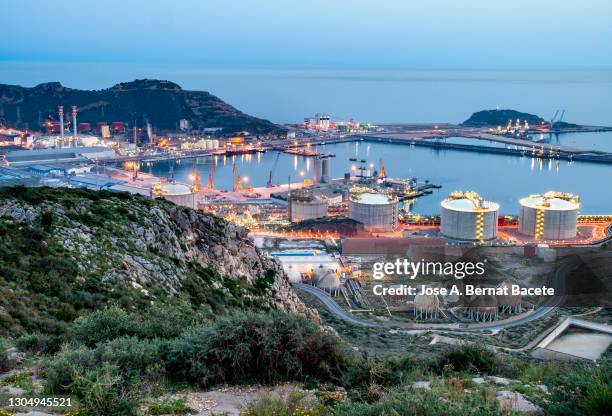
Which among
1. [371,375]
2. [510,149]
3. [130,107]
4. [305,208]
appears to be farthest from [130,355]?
[130,107]

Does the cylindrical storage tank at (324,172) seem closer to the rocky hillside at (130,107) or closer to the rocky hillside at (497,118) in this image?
the rocky hillside at (130,107)

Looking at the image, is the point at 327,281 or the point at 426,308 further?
the point at 327,281

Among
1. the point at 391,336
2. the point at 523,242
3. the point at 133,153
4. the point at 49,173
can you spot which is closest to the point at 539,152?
the point at 523,242

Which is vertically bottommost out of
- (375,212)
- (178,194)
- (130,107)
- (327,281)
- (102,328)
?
(327,281)

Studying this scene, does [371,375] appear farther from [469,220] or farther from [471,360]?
[469,220]

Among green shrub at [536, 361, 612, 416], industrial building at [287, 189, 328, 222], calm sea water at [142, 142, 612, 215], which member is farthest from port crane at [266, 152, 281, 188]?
green shrub at [536, 361, 612, 416]
